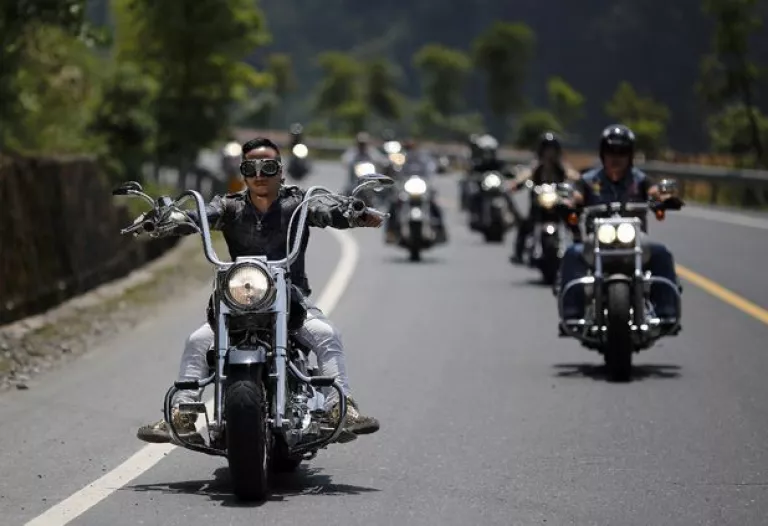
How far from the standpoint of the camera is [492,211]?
34.2 meters

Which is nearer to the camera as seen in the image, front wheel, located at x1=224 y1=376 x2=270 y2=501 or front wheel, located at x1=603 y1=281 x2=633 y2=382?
front wheel, located at x1=224 y1=376 x2=270 y2=501

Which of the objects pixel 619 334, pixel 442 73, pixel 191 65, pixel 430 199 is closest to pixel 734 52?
pixel 191 65

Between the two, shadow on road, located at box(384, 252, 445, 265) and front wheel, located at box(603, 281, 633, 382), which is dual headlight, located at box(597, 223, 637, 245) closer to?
front wheel, located at box(603, 281, 633, 382)

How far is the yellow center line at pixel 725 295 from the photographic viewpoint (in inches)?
812

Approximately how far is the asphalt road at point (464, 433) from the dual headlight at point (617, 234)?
0.99 m

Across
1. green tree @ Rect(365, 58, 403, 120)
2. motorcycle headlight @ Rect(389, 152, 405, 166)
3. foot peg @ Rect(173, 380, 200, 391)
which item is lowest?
green tree @ Rect(365, 58, 403, 120)

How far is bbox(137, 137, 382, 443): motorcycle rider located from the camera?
1020 cm

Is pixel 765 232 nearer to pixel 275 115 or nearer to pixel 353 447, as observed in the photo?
pixel 353 447

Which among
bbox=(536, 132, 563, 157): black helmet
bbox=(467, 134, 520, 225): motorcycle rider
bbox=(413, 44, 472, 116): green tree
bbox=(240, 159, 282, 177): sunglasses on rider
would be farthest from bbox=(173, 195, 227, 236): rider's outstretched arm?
bbox=(413, 44, 472, 116): green tree

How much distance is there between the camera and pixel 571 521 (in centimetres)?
917

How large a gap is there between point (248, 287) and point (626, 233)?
20.4 feet

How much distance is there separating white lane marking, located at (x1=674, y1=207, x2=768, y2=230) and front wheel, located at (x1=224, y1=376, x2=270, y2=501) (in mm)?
27336

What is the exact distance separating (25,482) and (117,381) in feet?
15.5

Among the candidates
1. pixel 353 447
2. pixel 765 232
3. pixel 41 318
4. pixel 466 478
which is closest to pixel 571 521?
pixel 466 478
